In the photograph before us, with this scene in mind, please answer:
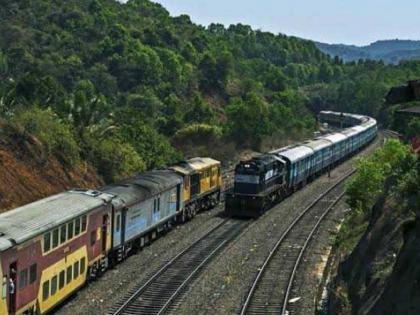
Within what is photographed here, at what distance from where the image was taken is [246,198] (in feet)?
139

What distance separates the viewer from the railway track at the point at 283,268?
24391 mm

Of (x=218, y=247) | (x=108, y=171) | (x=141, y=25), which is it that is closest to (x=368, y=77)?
(x=141, y=25)

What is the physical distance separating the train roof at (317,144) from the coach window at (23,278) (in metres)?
44.2

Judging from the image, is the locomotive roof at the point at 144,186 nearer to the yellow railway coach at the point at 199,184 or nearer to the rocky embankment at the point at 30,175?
the yellow railway coach at the point at 199,184

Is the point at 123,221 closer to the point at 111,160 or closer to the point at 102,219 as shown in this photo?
the point at 102,219

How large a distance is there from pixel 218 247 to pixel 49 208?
12.9 metres

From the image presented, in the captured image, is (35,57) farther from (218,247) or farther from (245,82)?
(218,247)

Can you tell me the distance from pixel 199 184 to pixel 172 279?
15.3 metres

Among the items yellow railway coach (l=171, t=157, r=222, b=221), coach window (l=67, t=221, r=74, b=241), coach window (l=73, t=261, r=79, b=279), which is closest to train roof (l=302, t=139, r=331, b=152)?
yellow railway coach (l=171, t=157, r=222, b=221)

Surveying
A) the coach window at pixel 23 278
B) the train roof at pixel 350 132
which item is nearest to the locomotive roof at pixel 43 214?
the coach window at pixel 23 278

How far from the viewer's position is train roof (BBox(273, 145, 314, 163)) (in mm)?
51094

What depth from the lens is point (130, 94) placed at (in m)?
101

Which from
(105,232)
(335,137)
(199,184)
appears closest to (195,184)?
(199,184)

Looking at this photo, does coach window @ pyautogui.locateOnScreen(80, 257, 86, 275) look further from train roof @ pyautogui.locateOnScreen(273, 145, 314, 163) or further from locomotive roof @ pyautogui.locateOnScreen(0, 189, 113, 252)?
train roof @ pyautogui.locateOnScreen(273, 145, 314, 163)
